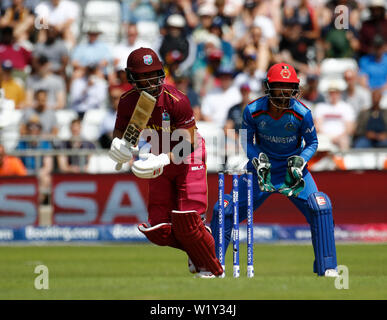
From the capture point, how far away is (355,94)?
17.1 metres

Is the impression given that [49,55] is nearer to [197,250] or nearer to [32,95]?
[32,95]

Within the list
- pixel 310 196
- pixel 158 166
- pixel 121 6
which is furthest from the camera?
pixel 121 6

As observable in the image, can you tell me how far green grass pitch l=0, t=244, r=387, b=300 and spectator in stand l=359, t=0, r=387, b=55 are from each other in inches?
201

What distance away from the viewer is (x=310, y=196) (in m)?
9.45

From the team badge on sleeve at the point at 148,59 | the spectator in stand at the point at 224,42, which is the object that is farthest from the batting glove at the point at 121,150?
the spectator in stand at the point at 224,42

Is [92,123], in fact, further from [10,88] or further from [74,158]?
[10,88]

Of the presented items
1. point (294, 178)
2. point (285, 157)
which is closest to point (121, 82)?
point (285, 157)

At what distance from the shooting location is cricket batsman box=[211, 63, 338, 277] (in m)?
9.36

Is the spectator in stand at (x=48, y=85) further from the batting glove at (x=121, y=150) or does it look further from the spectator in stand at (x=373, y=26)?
the batting glove at (x=121, y=150)

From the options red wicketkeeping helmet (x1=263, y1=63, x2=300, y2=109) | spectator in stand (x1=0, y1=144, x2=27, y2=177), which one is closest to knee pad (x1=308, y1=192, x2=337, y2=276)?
red wicketkeeping helmet (x1=263, y1=63, x2=300, y2=109)

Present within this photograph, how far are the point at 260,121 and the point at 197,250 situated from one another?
1508 mm

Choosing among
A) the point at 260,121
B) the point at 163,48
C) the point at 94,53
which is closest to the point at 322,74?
the point at 163,48

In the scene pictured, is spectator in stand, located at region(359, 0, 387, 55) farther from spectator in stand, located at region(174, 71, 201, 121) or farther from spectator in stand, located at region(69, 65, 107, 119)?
spectator in stand, located at region(69, 65, 107, 119)

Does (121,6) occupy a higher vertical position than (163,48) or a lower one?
higher
